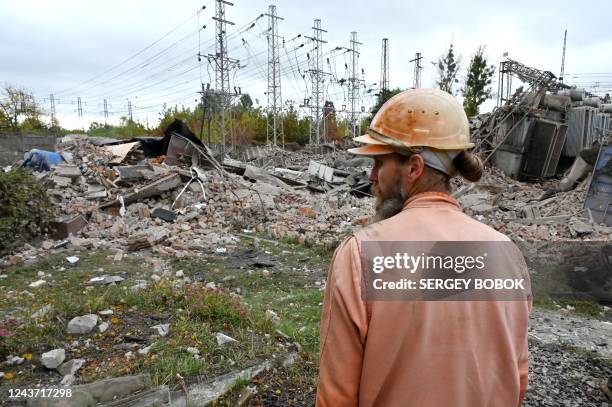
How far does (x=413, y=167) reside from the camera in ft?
4.33

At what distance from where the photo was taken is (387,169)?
137 centimetres

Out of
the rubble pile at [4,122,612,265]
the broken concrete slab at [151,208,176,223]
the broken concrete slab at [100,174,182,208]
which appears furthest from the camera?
the broken concrete slab at [100,174,182,208]

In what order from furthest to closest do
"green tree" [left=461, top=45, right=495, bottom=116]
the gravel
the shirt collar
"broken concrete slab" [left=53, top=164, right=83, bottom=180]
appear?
"green tree" [left=461, top=45, right=495, bottom=116]
"broken concrete slab" [left=53, top=164, right=83, bottom=180]
the gravel
the shirt collar

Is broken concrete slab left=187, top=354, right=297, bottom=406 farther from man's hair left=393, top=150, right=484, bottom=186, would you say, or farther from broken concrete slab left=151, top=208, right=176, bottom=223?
broken concrete slab left=151, top=208, right=176, bottom=223

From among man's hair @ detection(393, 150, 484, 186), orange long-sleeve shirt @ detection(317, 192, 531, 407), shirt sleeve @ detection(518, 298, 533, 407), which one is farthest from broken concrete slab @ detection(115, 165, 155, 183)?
shirt sleeve @ detection(518, 298, 533, 407)

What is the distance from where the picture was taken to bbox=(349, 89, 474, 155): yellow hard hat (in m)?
1.31

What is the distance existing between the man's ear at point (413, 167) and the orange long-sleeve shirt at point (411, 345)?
0.16 metres

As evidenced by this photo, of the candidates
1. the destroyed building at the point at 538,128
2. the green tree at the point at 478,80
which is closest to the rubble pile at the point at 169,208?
the destroyed building at the point at 538,128

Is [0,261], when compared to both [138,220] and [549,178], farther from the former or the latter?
[549,178]

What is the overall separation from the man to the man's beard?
0.06 m

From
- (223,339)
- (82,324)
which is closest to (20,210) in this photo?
(82,324)

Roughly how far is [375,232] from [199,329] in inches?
108

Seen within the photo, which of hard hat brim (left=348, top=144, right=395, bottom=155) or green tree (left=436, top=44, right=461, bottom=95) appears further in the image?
green tree (left=436, top=44, right=461, bottom=95)

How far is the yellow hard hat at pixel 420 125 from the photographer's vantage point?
131cm
